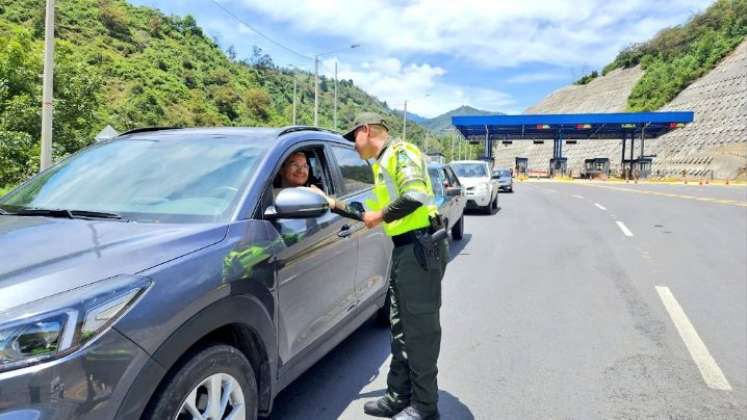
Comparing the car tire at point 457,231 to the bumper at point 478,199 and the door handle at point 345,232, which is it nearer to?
the bumper at point 478,199

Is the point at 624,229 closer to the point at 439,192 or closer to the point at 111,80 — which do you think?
the point at 439,192

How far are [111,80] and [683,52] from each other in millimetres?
81241

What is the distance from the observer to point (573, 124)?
53.4m

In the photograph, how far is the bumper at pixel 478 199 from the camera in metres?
15.7

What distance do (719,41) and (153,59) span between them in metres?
77.1

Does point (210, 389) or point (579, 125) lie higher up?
point (579, 125)

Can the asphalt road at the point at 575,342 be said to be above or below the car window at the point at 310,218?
below

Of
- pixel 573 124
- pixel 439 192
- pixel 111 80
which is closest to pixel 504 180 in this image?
pixel 439 192

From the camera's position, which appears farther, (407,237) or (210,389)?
(407,237)

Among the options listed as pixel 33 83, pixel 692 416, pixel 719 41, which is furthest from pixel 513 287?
pixel 719 41

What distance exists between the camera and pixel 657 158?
208 feet

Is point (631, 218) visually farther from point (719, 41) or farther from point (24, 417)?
point (719, 41)

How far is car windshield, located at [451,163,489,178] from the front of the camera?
16441 mm

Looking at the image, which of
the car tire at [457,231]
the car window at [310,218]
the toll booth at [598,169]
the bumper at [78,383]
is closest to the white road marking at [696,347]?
the car window at [310,218]
